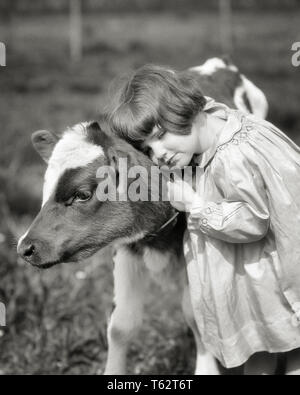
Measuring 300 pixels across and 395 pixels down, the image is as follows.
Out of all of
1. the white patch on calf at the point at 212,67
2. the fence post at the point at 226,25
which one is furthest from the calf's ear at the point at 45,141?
the fence post at the point at 226,25

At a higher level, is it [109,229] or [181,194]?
[181,194]

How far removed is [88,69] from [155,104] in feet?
14.9

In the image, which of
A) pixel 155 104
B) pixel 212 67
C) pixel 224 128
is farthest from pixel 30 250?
pixel 212 67

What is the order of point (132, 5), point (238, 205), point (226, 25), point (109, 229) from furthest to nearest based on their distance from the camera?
point (226, 25), point (132, 5), point (109, 229), point (238, 205)

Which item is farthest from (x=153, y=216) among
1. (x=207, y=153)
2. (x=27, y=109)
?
(x=27, y=109)

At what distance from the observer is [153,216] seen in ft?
9.50

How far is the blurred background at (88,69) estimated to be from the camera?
13.5 feet

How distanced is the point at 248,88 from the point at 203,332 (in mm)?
1503

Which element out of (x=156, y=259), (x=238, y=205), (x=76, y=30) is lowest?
(x=156, y=259)

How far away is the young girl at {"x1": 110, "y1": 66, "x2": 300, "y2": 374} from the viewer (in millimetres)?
2605

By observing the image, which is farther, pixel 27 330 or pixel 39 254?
pixel 27 330

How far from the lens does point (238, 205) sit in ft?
8.50

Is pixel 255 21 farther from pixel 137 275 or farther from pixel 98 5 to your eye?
pixel 137 275

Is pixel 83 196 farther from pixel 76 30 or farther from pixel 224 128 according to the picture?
pixel 76 30
